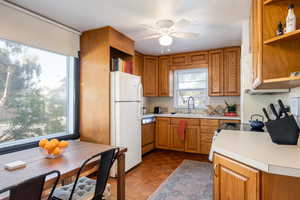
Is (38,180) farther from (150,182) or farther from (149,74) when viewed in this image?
(149,74)

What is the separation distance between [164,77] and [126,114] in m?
1.94

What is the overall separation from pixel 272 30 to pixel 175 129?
2933 millimetres

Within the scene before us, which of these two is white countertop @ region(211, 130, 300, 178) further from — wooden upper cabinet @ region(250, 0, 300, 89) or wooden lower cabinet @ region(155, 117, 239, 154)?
wooden lower cabinet @ region(155, 117, 239, 154)

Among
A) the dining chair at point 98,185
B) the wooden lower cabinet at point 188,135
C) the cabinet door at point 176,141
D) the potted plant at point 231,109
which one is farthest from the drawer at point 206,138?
the dining chair at point 98,185

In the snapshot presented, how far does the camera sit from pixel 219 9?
2.16 metres

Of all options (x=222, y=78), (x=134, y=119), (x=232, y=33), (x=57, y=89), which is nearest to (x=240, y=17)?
(x=232, y=33)

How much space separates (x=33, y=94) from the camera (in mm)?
2354

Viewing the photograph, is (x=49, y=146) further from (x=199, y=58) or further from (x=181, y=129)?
(x=199, y=58)

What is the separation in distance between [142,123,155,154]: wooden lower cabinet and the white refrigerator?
575 millimetres

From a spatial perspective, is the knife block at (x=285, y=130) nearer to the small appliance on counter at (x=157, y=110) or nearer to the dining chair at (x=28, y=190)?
the dining chair at (x=28, y=190)

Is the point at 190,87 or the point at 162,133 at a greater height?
the point at 190,87

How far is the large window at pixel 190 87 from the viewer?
430 centimetres

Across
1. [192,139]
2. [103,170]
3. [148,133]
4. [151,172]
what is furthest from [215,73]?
[103,170]

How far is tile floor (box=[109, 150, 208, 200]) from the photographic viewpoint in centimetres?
228
